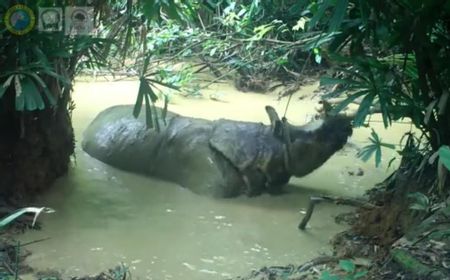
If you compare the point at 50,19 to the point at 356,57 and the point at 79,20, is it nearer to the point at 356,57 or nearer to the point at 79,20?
the point at 79,20

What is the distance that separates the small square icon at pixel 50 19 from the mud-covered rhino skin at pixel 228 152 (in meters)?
1.63

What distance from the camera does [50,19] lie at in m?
4.32

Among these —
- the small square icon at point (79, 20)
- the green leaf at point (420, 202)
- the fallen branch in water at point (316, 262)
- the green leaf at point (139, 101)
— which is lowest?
the fallen branch in water at point (316, 262)

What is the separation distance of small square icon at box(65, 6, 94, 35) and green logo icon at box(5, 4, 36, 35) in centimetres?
31

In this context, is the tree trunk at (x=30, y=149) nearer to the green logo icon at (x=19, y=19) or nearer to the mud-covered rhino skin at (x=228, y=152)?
the green logo icon at (x=19, y=19)

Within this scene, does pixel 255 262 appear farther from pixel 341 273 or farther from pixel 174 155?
pixel 174 155

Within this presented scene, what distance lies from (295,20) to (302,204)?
4.77 meters

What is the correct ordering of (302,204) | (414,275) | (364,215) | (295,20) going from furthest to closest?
(295,20) < (302,204) < (364,215) < (414,275)

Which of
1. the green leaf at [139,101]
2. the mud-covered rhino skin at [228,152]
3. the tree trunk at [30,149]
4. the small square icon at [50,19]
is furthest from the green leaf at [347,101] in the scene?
the tree trunk at [30,149]

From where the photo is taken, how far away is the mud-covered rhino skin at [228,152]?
5312mm

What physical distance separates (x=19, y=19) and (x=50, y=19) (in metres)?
0.23

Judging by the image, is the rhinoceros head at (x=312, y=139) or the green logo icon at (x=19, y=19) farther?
the rhinoceros head at (x=312, y=139)

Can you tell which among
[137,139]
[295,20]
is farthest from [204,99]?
[137,139]

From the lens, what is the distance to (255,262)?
13.2 feet
